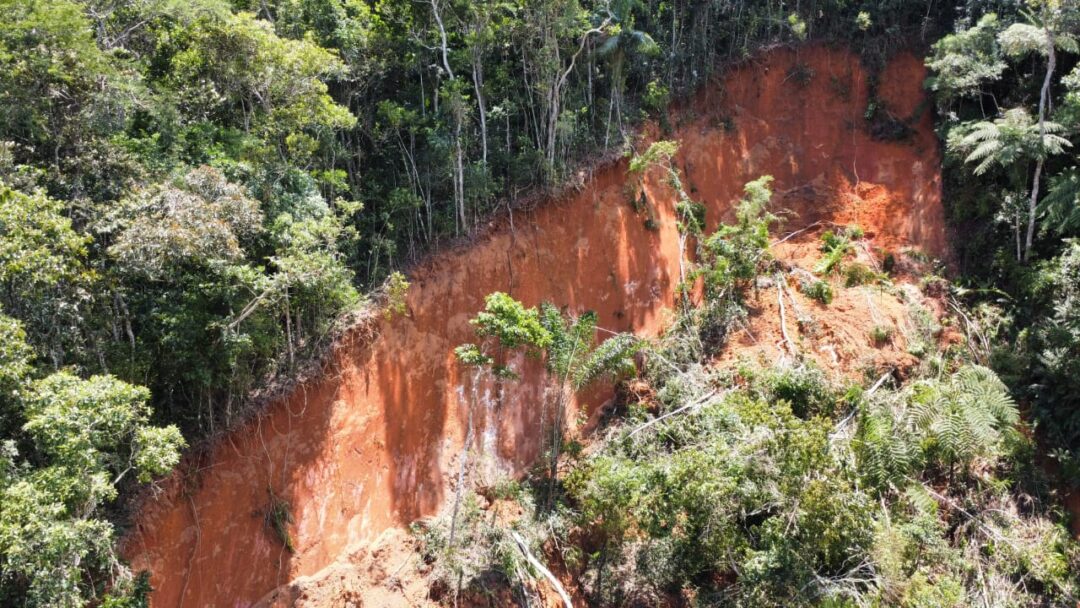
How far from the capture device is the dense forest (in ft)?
34.2

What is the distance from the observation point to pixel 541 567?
1289 centimetres

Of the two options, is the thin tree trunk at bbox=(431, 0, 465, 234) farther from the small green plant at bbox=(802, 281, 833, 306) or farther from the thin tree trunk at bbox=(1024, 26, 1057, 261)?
the thin tree trunk at bbox=(1024, 26, 1057, 261)

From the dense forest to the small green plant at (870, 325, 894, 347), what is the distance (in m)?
0.93

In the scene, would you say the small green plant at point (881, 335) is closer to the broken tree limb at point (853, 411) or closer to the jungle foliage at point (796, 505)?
the broken tree limb at point (853, 411)

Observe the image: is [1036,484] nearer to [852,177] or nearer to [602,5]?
[852,177]

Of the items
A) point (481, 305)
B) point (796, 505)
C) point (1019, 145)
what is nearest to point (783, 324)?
point (796, 505)

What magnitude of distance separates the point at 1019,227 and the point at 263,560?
17050 millimetres

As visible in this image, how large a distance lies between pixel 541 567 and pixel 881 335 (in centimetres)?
898

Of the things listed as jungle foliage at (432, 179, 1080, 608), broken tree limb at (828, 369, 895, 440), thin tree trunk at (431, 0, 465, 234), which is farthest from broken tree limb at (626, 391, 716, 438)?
thin tree trunk at (431, 0, 465, 234)

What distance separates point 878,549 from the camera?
456 inches

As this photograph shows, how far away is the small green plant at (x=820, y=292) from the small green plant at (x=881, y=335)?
134 centimetres

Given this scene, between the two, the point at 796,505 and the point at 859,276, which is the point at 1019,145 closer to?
the point at 859,276

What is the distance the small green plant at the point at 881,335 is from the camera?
15984 mm

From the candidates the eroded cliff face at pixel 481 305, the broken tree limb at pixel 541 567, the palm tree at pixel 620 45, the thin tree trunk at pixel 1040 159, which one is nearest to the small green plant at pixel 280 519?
the eroded cliff face at pixel 481 305
